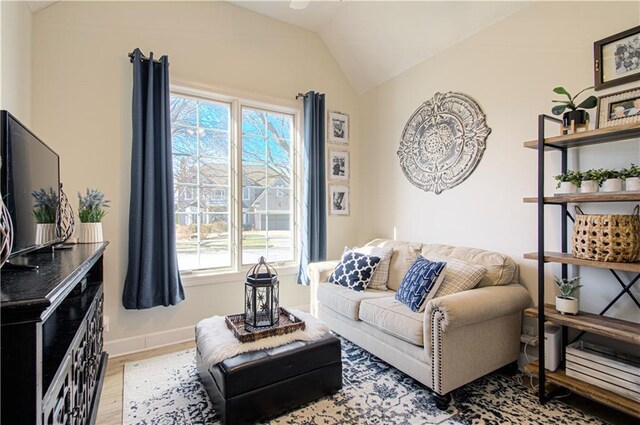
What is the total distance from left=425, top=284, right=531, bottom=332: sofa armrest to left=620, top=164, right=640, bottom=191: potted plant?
941mm

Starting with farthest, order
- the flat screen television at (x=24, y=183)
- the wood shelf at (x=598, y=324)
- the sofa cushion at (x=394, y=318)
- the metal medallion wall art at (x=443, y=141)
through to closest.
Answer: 1. the metal medallion wall art at (x=443, y=141)
2. the sofa cushion at (x=394, y=318)
3. the wood shelf at (x=598, y=324)
4. the flat screen television at (x=24, y=183)

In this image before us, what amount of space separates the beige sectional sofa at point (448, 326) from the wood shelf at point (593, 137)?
34.7 inches

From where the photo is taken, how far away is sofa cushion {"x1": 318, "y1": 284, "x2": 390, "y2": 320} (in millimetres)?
2609

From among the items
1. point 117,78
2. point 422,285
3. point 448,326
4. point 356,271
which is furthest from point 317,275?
point 117,78

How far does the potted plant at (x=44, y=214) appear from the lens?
62.1 inches

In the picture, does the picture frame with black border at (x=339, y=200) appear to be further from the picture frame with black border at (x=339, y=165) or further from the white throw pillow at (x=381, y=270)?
the white throw pillow at (x=381, y=270)

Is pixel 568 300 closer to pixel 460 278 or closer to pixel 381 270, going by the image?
pixel 460 278

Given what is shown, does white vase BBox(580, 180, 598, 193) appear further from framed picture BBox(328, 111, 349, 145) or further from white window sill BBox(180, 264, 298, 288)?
white window sill BBox(180, 264, 298, 288)

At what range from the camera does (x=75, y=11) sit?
2592 millimetres

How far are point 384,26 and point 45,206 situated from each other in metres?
3.24

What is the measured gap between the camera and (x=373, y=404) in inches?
78.8

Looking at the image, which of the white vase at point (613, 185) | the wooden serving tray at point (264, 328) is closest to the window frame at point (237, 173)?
the wooden serving tray at point (264, 328)

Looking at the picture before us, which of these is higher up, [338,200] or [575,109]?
[575,109]

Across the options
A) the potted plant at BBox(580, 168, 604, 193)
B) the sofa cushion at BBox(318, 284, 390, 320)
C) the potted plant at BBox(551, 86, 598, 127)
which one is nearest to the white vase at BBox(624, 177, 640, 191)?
the potted plant at BBox(580, 168, 604, 193)
